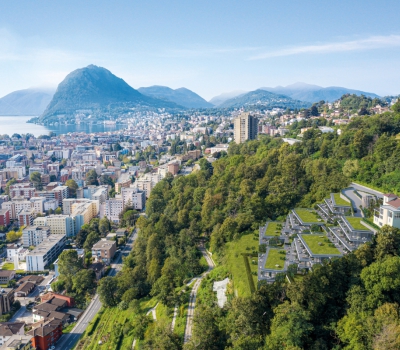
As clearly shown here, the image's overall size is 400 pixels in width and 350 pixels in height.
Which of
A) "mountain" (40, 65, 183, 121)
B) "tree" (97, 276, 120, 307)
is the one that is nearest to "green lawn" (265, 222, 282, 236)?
"tree" (97, 276, 120, 307)

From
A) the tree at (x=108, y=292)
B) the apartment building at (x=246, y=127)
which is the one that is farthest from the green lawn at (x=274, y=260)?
the apartment building at (x=246, y=127)

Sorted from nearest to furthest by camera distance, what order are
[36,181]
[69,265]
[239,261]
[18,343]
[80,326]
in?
[239,261] → [18,343] → [80,326] → [69,265] → [36,181]

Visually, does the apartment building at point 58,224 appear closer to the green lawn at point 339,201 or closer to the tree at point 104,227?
the tree at point 104,227

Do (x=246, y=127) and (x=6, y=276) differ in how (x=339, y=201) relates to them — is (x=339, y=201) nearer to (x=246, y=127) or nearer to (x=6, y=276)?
(x=6, y=276)

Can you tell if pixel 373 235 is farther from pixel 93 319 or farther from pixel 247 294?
pixel 93 319

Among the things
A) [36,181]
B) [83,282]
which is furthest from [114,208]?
[36,181]

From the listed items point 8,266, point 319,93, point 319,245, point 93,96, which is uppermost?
point 319,93
